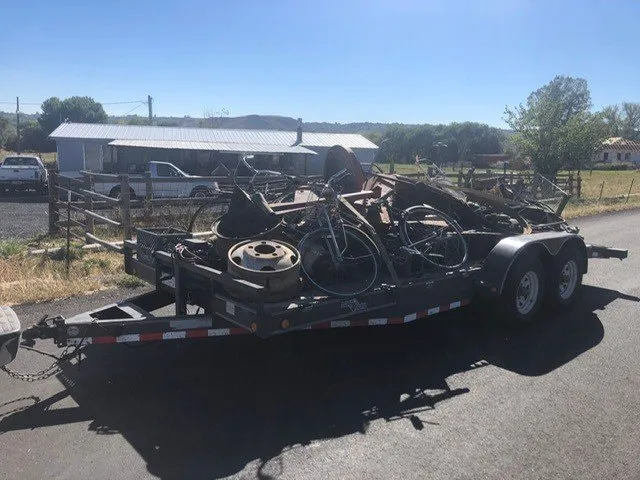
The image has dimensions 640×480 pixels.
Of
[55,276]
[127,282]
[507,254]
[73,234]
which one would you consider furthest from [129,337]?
[73,234]

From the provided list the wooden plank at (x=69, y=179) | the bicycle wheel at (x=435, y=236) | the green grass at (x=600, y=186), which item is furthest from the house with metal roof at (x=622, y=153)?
the bicycle wheel at (x=435, y=236)

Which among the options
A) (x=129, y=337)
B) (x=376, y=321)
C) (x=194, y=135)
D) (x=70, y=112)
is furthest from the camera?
(x=70, y=112)

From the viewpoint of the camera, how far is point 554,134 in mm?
25688

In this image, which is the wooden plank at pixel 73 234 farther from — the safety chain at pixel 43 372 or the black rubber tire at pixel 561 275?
the black rubber tire at pixel 561 275

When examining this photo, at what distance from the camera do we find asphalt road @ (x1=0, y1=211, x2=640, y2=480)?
150 inches

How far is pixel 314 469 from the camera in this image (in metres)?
3.73

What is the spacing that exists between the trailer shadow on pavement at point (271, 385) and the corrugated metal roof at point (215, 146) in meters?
23.3

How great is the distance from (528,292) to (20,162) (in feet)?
79.5

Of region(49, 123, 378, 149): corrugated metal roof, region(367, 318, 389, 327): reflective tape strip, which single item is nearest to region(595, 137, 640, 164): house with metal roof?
region(49, 123, 378, 149): corrugated metal roof

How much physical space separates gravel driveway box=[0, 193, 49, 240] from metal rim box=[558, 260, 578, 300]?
10735 millimetres

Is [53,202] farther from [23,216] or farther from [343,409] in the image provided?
[343,409]

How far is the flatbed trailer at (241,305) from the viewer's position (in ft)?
14.3

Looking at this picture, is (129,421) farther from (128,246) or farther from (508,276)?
(508,276)

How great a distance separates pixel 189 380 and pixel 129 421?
0.80 meters
